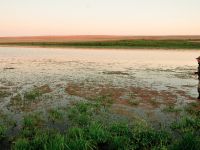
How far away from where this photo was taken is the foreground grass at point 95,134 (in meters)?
7.88

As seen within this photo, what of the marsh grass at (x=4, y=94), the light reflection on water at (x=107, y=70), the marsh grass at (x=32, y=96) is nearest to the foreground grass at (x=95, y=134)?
the marsh grass at (x=32, y=96)

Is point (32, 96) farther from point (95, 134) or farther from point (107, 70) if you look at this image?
point (107, 70)

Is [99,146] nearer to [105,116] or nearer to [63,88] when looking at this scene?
[105,116]

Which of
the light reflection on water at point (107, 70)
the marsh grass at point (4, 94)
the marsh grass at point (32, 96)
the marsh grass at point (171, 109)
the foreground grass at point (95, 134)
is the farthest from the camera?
the light reflection on water at point (107, 70)

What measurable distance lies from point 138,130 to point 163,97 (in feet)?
24.3

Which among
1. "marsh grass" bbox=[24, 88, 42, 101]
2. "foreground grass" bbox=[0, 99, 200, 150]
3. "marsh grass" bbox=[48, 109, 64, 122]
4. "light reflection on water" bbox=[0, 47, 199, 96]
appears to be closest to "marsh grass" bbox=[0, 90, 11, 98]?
"marsh grass" bbox=[24, 88, 42, 101]

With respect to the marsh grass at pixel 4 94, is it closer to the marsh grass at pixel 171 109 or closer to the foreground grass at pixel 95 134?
the foreground grass at pixel 95 134

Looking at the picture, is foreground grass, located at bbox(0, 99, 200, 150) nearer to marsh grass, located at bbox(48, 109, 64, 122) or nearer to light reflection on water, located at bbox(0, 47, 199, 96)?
marsh grass, located at bbox(48, 109, 64, 122)

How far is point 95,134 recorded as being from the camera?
8789 mm

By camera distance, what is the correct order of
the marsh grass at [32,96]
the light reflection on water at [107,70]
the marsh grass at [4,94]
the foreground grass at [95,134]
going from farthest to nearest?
the light reflection on water at [107,70]
the marsh grass at [4,94]
the marsh grass at [32,96]
the foreground grass at [95,134]

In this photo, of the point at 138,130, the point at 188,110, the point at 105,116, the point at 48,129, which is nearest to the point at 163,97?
the point at 188,110

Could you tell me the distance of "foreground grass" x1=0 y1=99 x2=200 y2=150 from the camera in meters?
7.88

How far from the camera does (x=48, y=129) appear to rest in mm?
9836

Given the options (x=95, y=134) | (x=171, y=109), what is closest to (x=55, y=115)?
(x=95, y=134)
